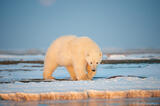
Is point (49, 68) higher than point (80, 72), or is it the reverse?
point (80, 72)

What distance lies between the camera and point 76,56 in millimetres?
9750

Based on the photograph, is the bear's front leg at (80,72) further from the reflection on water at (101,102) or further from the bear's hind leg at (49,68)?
the reflection on water at (101,102)

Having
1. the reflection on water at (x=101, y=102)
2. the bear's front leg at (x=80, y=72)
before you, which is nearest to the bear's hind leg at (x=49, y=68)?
the bear's front leg at (x=80, y=72)

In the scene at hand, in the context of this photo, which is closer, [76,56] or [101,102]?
[101,102]

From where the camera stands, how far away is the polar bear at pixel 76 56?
9500mm

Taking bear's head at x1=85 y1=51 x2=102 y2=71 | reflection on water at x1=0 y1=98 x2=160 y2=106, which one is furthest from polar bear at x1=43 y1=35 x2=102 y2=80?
reflection on water at x1=0 y1=98 x2=160 y2=106

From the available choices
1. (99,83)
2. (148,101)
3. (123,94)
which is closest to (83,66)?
(99,83)

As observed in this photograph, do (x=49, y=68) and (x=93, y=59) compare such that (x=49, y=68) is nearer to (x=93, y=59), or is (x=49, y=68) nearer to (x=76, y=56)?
(x=76, y=56)

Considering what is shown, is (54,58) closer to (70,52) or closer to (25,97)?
(70,52)

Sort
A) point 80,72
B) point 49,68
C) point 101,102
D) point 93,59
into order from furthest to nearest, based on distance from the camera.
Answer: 1. point 49,68
2. point 80,72
3. point 93,59
4. point 101,102

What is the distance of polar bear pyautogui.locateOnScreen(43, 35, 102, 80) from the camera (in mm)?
9500

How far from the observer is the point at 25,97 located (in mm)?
7039

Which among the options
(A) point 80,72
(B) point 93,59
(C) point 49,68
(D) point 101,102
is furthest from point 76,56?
(D) point 101,102

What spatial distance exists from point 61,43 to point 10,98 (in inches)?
162
